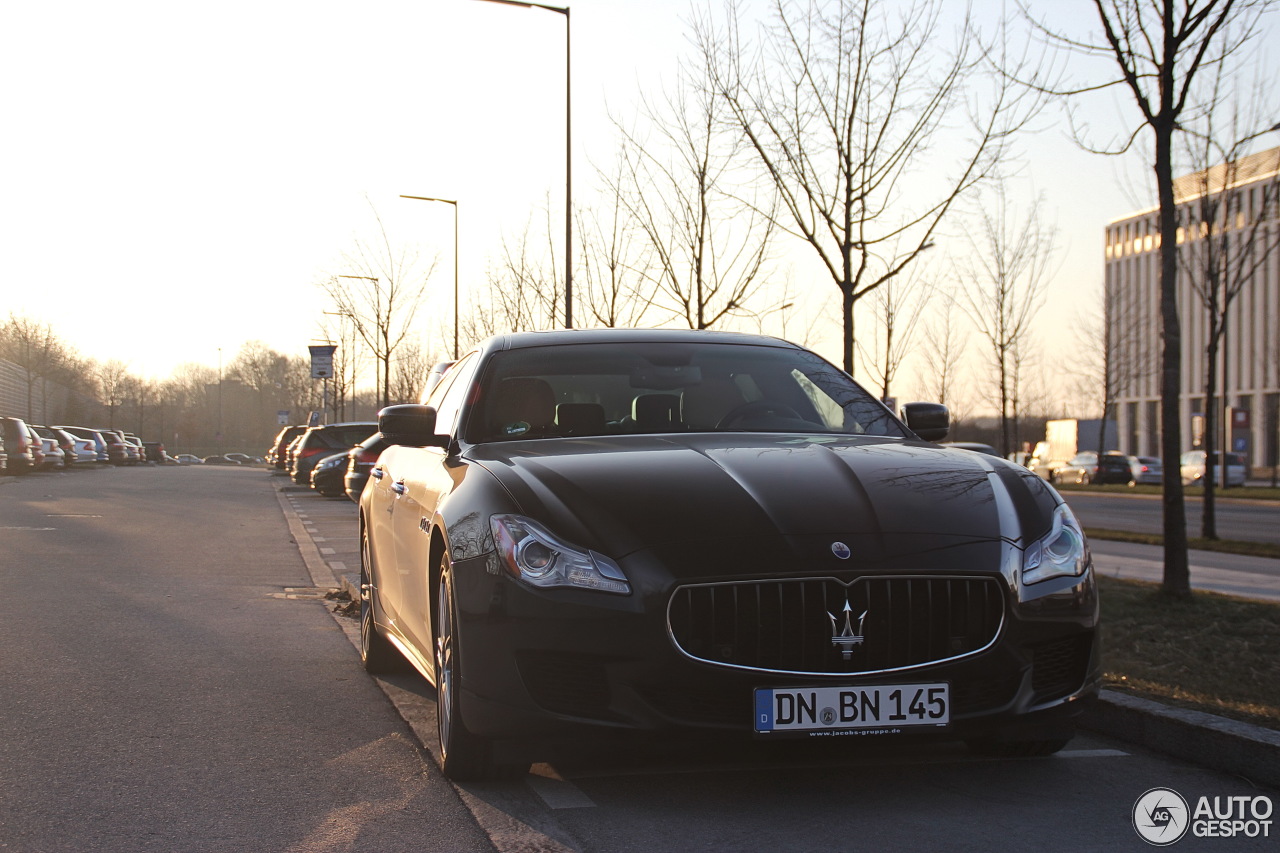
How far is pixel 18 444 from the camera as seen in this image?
1511 inches

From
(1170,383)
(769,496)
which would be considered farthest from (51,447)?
(769,496)

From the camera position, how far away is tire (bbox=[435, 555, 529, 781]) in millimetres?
4370

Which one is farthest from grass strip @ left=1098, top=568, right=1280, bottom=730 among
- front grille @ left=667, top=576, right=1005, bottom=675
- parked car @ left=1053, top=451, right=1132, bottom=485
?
parked car @ left=1053, top=451, right=1132, bottom=485

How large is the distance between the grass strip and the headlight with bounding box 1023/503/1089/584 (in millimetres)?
1101

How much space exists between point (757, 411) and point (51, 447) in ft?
142

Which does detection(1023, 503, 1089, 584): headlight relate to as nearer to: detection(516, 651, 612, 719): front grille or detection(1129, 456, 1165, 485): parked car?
detection(516, 651, 612, 719): front grille

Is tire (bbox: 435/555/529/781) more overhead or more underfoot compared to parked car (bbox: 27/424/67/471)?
more underfoot

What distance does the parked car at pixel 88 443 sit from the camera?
5184 centimetres

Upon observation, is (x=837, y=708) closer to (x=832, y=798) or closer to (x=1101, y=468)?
(x=832, y=798)

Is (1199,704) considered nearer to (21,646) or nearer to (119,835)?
(119,835)

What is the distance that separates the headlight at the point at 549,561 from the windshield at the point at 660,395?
3.94ft

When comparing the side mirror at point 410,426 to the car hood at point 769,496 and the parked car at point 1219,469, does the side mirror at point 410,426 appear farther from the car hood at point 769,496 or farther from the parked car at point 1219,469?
the parked car at point 1219,469

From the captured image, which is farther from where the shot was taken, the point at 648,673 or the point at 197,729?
the point at 197,729

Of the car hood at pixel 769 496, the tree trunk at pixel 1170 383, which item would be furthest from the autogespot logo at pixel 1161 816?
the tree trunk at pixel 1170 383
